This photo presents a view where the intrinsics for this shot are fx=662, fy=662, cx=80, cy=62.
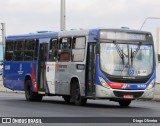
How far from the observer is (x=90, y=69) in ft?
81.0

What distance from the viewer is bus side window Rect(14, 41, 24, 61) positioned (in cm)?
3048

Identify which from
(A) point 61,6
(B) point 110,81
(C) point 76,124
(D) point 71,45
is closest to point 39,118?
(C) point 76,124

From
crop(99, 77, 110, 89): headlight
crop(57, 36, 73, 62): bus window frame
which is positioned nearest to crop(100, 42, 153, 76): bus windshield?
crop(99, 77, 110, 89): headlight

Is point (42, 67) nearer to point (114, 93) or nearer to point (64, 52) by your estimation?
point (64, 52)

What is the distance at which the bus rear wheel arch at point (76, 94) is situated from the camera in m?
25.4

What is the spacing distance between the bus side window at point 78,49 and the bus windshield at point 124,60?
1107 millimetres

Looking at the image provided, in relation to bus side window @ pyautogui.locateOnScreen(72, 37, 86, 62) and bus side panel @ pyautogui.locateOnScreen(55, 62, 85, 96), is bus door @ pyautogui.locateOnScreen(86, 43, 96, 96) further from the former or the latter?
bus side window @ pyautogui.locateOnScreen(72, 37, 86, 62)

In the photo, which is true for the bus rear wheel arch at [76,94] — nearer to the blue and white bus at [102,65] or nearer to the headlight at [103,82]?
the blue and white bus at [102,65]

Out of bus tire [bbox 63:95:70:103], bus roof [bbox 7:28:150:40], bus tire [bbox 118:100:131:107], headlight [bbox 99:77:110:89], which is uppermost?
bus roof [bbox 7:28:150:40]

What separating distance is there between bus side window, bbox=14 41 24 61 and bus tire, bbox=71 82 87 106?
17.2 ft

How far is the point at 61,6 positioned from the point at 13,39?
5.63m

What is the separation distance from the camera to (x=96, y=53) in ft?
79.6

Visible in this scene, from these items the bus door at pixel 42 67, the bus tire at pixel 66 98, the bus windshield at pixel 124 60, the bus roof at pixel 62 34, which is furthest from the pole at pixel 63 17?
the bus windshield at pixel 124 60

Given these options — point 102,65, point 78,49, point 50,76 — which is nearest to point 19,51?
point 50,76
